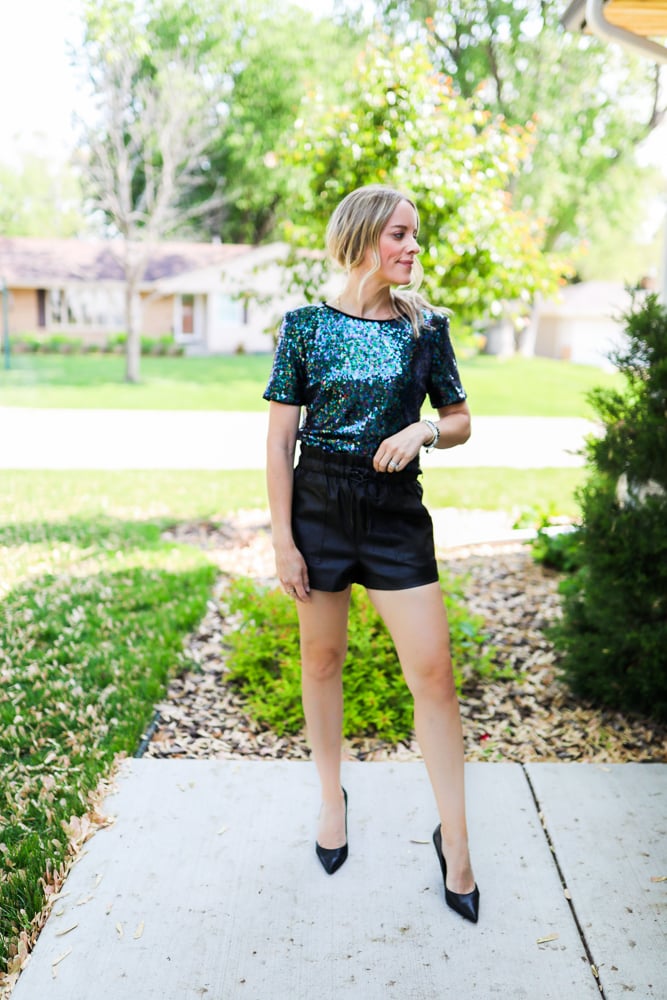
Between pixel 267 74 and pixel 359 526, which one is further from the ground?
pixel 267 74

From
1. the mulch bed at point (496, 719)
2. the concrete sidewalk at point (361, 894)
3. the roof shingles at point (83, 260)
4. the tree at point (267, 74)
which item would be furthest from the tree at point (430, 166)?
the tree at point (267, 74)

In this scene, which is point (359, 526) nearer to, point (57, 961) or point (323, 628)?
point (323, 628)

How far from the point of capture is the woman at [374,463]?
90.4 inches

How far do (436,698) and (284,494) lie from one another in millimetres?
651

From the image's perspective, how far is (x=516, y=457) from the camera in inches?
440

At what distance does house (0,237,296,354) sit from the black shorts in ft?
93.3

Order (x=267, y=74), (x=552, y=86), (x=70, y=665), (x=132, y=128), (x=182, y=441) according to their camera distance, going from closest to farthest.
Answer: (x=70, y=665) < (x=182, y=441) < (x=132, y=128) < (x=552, y=86) < (x=267, y=74)

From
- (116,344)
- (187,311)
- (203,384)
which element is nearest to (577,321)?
(187,311)

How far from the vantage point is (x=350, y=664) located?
362cm

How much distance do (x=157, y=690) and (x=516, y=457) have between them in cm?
815

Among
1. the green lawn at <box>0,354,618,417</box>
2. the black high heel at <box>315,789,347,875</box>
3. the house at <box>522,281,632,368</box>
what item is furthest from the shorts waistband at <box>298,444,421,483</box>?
the house at <box>522,281,632,368</box>

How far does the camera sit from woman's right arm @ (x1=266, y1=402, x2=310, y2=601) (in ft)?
7.74

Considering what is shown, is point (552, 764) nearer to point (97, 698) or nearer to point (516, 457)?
point (97, 698)

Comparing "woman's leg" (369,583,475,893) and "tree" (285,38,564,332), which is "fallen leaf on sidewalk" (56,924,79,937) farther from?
"tree" (285,38,564,332)
